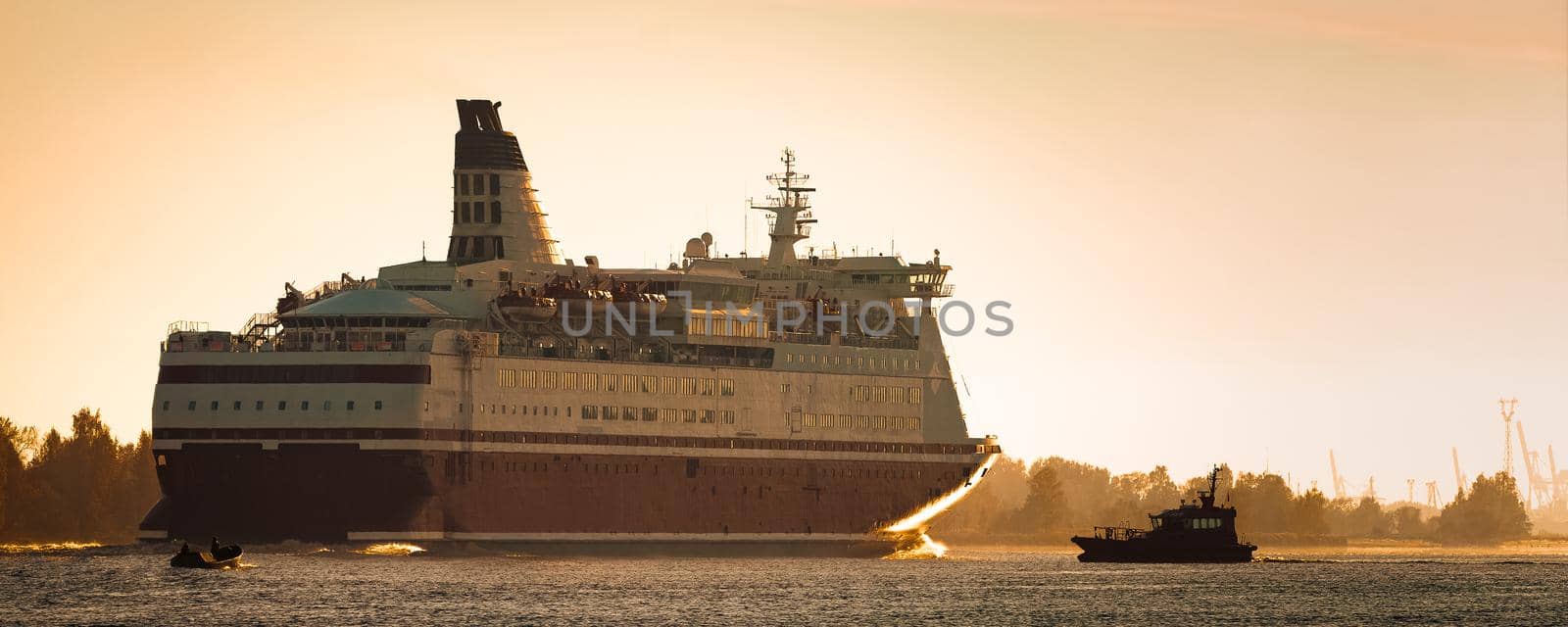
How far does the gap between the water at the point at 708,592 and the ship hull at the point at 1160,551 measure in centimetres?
70

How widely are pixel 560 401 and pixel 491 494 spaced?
5.34m

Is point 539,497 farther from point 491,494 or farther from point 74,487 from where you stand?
point 74,487

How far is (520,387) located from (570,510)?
5.95 metres

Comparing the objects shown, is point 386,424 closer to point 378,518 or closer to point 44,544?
point 378,518

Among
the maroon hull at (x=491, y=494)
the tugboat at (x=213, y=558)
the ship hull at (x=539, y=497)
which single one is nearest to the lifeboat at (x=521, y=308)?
the ship hull at (x=539, y=497)

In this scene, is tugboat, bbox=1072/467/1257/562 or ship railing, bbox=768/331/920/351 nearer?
tugboat, bbox=1072/467/1257/562

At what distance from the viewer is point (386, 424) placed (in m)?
121

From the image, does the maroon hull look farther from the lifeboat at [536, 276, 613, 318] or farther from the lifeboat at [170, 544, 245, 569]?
the lifeboat at [536, 276, 613, 318]

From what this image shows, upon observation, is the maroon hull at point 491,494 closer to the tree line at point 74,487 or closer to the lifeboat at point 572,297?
the lifeboat at point 572,297

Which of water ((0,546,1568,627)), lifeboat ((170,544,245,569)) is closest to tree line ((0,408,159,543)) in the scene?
water ((0,546,1568,627))

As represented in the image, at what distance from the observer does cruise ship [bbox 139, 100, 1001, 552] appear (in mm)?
121500

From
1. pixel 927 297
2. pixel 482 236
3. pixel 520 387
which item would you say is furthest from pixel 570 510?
pixel 927 297

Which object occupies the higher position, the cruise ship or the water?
the cruise ship

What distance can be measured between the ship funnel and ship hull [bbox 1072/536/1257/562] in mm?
29677
